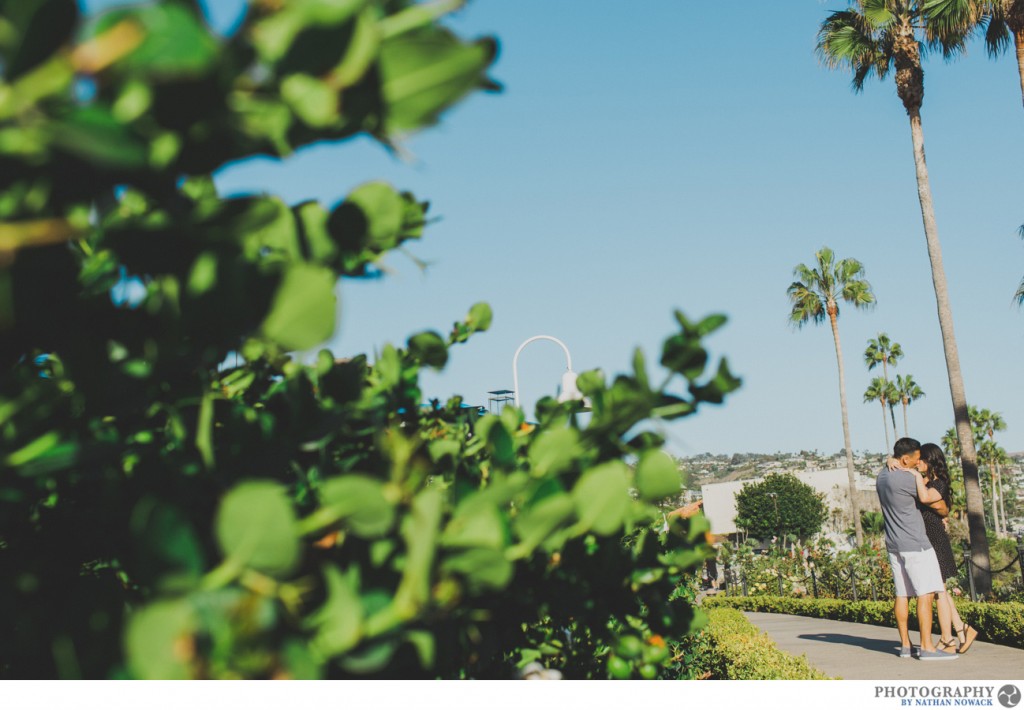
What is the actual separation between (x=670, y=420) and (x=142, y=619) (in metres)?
0.68

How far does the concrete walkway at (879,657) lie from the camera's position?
237 inches

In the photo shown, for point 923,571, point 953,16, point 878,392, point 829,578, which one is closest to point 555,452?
point 923,571

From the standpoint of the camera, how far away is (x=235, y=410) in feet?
3.46

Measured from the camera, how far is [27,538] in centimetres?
119

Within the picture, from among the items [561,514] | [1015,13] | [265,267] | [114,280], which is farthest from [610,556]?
[1015,13]

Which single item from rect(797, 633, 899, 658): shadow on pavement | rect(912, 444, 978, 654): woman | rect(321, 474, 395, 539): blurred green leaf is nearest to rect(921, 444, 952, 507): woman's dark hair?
rect(912, 444, 978, 654): woman

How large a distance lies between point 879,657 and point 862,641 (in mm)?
1866

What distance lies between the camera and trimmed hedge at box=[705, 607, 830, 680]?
16.8 feet

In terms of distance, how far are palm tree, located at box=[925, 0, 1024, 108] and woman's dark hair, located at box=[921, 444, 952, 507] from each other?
9040 millimetres

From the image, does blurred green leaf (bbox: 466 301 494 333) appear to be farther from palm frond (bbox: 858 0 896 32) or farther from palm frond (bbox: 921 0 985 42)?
palm frond (bbox: 858 0 896 32)

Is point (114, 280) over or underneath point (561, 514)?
over

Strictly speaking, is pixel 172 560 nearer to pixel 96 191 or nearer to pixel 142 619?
pixel 142 619

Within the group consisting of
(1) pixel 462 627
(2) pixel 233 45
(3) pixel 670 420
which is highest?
(2) pixel 233 45

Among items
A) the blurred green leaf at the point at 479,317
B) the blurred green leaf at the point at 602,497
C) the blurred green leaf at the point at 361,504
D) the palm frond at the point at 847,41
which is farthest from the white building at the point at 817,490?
the blurred green leaf at the point at 361,504
